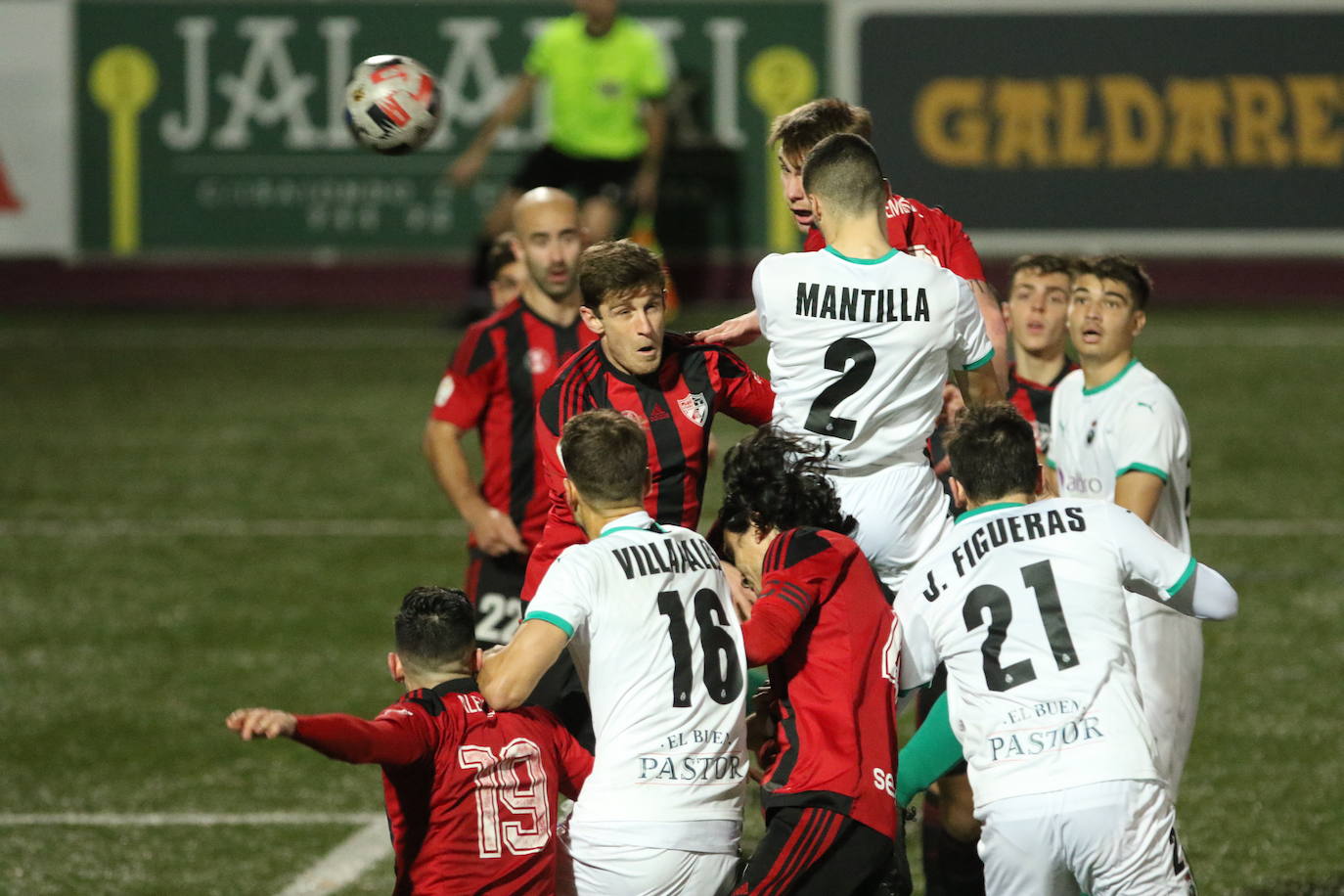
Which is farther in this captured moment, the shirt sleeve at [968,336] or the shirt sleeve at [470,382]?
the shirt sleeve at [470,382]

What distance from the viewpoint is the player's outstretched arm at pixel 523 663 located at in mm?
4395

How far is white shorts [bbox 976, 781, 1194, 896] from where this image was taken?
174 inches

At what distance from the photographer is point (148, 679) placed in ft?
29.5

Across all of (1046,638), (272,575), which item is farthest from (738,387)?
(272,575)

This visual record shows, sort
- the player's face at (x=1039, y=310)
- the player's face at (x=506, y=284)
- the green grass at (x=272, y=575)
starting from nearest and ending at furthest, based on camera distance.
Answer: the player's face at (x=1039, y=310) → the green grass at (x=272, y=575) → the player's face at (x=506, y=284)

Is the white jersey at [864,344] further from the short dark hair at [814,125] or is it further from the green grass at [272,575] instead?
the green grass at [272,575]

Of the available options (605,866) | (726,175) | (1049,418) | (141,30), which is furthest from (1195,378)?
(605,866)

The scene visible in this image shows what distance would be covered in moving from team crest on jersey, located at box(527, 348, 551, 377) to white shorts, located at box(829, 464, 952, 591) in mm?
2240

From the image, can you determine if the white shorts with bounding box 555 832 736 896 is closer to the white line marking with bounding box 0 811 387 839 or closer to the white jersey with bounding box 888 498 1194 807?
the white jersey with bounding box 888 498 1194 807

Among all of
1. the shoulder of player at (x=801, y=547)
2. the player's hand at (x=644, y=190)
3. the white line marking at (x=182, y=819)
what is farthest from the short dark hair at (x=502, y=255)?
the player's hand at (x=644, y=190)

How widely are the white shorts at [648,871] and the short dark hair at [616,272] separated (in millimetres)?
1523

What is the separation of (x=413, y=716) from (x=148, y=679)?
15.8 ft

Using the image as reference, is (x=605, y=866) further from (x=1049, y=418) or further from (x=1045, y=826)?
(x=1049, y=418)

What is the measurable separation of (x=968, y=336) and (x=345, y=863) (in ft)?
9.86
